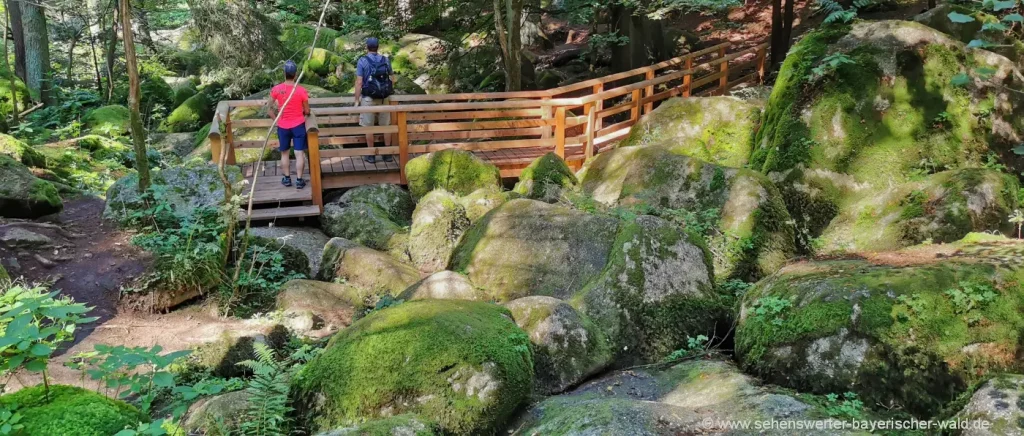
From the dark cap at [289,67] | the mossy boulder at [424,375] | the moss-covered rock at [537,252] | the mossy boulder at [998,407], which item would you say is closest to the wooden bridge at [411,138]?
the dark cap at [289,67]

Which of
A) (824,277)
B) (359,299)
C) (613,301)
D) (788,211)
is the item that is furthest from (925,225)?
(359,299)

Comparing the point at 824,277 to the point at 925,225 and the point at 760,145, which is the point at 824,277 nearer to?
the point at 925,225

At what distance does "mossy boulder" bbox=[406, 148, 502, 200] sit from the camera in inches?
397

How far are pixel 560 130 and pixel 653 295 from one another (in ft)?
19.3

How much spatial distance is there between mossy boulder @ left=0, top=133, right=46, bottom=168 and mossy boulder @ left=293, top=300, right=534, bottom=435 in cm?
780

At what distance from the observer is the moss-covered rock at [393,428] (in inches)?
133

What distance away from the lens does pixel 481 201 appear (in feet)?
30.7

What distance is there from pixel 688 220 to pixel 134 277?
19.1 feet

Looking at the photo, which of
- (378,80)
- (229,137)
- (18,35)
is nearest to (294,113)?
(229,137)

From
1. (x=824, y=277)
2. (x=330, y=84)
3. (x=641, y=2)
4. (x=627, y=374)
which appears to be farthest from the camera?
(x=330, y=84)

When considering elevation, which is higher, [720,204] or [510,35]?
[510,35]

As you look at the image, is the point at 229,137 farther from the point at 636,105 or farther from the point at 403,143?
the point at 636,105

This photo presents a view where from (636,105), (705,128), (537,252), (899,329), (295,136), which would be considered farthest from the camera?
(636,105)

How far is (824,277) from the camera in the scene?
475 cm
